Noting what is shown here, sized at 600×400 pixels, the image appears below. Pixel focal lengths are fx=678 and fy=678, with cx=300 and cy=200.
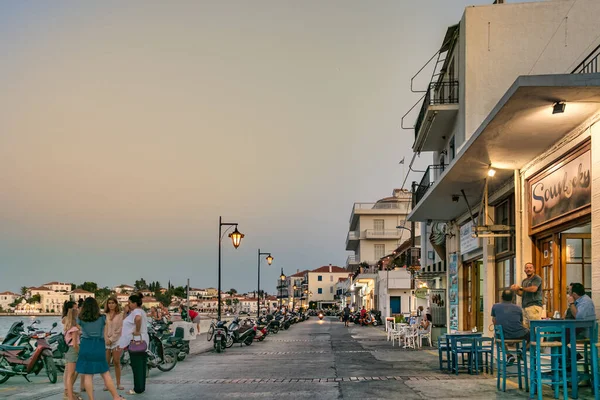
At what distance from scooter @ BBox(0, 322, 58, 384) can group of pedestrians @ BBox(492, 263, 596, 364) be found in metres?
8.27

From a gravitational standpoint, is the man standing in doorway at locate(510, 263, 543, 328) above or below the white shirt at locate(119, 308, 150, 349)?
above

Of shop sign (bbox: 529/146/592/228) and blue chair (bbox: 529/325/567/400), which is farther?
shop sign (bbox: 529/146/592/228)

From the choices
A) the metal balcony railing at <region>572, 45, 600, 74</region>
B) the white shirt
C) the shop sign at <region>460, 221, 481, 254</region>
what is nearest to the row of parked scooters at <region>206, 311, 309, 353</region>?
the shop sign at <region>460, 221, 481, 254</region>

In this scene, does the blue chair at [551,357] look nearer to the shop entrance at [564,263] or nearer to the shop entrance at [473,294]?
the shop entrance at [564,263]

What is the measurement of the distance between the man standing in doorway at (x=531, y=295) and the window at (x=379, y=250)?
69548mm

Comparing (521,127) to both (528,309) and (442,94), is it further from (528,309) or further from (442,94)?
(442,94)

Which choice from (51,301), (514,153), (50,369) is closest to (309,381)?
(50,369)

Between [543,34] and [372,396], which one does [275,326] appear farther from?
[372,396]

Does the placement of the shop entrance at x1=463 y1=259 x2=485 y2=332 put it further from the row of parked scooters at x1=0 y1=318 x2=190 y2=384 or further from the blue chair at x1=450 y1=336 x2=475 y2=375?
the row of parked scooters at x1=0 y1=318 x2=190 y2=384

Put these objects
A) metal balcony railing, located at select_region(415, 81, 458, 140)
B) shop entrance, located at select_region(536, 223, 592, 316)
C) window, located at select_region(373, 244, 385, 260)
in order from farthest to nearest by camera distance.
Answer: window, located at select_region(373, 244, 385, 260) → metal balcony railing, located at select_region(415, 81, 458, 140) → shop entrance, located at select_region(536, 223, 592, 316)

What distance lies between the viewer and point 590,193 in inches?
412

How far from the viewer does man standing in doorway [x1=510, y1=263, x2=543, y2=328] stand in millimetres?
11266

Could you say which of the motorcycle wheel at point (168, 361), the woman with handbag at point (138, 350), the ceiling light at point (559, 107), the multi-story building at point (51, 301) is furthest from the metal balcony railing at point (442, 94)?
the multi-story building at point (51, 301)

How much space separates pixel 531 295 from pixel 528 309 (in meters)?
0.26
